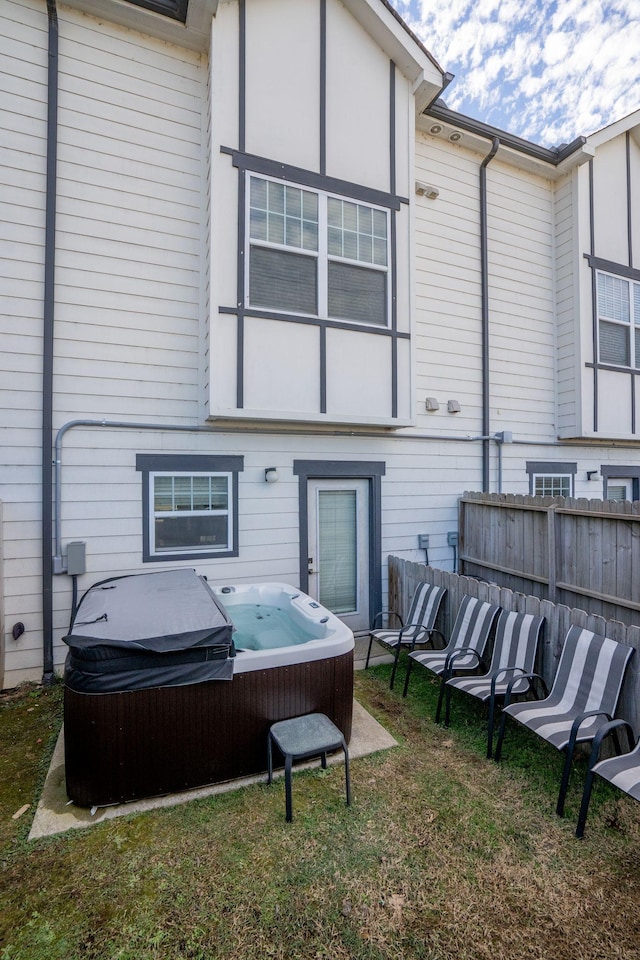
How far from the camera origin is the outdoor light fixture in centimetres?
618

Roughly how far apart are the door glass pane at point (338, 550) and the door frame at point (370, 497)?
214mm

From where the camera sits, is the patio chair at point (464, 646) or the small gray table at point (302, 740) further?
the patio chair at point (464, 646)

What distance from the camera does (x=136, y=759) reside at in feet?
8.92

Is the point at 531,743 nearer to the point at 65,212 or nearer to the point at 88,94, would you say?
the point at 65,212

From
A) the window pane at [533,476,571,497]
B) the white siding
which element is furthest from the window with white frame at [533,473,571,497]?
the white siding

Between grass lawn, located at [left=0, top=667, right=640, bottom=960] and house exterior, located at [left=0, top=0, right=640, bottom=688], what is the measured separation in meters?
2.53

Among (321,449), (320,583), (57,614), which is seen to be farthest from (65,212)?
(320,583)

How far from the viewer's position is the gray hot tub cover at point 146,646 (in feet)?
8.59

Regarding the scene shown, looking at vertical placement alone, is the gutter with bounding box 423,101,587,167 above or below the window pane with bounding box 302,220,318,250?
above

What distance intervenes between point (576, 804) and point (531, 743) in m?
0.64

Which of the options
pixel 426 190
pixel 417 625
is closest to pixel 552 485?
pixel 417 625

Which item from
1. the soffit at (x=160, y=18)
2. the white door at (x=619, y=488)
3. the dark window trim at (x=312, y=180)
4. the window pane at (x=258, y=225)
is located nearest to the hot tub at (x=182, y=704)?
the window pane at (x=258, y=225)

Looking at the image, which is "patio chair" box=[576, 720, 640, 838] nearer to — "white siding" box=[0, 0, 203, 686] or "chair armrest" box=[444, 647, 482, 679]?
"chair armrest" box=[444, 647, 482, 679]

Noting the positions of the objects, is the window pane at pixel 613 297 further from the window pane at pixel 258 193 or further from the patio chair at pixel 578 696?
the patio chair at pixel 578 696
